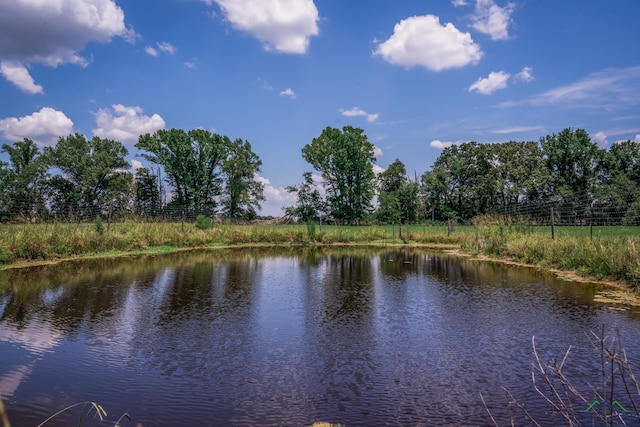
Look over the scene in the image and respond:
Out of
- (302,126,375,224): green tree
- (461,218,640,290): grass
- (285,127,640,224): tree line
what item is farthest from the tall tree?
(461,218,640,290): grass

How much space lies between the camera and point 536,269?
18.4 m

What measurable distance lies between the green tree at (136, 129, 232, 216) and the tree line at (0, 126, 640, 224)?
0.13 meters

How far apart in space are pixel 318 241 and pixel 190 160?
2844 cm

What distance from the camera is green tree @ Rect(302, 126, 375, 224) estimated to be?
57.3m

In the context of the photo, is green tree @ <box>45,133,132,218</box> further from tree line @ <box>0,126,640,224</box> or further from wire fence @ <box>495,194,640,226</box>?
wire fence @ <box>495,194,640,226</box>

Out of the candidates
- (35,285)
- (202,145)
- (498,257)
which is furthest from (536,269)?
(202,145)

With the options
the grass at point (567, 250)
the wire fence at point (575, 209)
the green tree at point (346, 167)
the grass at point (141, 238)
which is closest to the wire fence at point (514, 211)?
the wire fence at point (575, 209)

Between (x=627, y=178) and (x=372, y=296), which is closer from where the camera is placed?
(x=372, y=296)

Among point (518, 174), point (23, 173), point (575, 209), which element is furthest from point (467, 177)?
point (23, 173)

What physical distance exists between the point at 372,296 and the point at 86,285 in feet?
29.8

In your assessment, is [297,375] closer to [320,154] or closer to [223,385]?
[223,385]

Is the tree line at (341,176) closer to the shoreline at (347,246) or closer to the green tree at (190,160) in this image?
the green tree at (190,160)

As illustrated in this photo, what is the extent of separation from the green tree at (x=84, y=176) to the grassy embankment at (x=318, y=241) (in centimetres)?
2452

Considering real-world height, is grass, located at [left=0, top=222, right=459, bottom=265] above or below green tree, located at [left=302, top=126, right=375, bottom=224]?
below
